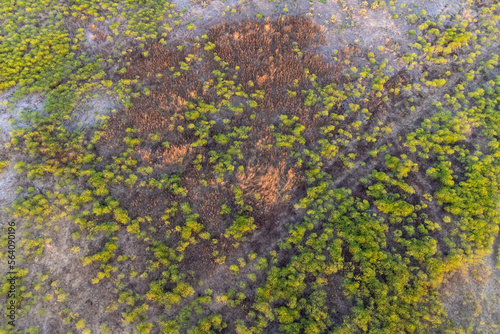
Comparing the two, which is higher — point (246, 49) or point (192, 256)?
point (246, 49)

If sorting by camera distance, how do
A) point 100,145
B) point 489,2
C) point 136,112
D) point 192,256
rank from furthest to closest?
point 489,2 < point 136,112 < point 100,145 < point 192,256

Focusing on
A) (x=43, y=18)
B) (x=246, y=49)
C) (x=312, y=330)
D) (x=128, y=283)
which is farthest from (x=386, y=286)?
(x=43, y=18)

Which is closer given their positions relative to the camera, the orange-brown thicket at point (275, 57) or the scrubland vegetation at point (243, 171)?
the scrubland vegetation at point (243, 171)

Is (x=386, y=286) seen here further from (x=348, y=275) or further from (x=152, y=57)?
(x=152, y=57)

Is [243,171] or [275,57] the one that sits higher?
[275,57]

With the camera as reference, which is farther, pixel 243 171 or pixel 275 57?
pixel 275 57

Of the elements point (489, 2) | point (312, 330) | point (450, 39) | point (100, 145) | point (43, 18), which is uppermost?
point (43, 18)

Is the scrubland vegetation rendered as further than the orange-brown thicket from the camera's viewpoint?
No

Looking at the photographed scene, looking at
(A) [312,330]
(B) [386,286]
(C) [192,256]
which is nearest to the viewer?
(A) [312,330]
